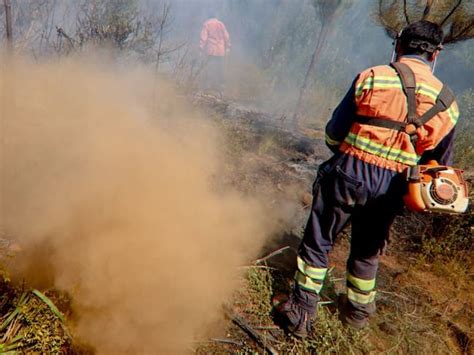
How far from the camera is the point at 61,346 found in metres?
1.80

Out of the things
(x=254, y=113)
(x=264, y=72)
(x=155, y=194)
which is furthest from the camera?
(x=264, y=72)

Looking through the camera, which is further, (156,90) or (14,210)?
(156,90)

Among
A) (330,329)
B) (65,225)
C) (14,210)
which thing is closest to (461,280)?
(330,329)

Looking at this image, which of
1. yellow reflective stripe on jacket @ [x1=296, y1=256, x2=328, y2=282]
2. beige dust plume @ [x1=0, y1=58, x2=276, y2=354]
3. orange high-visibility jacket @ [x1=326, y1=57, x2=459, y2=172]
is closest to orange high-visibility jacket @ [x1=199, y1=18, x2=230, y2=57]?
beige dust plume @ [x1=0, y1=58, x2=276, y2=354]

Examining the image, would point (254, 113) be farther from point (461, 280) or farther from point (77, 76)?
point (461, 280)

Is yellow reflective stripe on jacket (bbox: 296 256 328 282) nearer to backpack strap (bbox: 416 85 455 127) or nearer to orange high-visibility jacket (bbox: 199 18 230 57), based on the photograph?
backpack strap (bbox: 416 85 455 127)

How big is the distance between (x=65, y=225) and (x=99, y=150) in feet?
3.41

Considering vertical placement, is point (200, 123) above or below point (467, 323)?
above

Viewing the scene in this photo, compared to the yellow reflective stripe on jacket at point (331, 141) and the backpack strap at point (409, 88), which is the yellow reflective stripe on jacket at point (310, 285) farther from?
the backpack strap at point (409, 88)

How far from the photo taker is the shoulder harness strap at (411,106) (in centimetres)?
179

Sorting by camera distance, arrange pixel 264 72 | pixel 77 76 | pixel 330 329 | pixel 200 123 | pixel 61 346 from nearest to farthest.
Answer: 1. pixel 61 346
2. pixel 330 329
3. pixel 77 76
4. pixel 200 123
5. pixel 264 72

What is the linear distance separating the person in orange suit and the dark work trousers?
303 inches

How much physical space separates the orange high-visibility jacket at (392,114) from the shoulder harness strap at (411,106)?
0.07 feet

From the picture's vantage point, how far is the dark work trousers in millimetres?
1921
